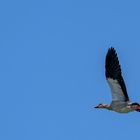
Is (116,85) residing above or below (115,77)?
below

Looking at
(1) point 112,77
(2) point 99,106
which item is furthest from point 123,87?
(2) point 99,106

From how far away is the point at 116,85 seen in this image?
35312mm

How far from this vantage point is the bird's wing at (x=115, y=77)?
35281 mm

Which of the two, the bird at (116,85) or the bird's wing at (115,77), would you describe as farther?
the bird's wing at (115,77)

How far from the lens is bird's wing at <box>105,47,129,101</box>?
116ft

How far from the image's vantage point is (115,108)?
3584 centimetres

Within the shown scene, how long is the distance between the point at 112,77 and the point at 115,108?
5.52 feet

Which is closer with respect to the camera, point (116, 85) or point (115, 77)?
point (116, 85)

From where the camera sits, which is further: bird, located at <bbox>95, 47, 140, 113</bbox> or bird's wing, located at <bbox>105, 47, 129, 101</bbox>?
bird's wing, located at <bbox>105, 47, 129, 101</bbox>

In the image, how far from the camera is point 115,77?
35594 mm

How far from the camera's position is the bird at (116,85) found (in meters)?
35.1

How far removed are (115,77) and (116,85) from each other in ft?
1.66

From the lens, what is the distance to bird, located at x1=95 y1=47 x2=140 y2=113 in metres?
35.1

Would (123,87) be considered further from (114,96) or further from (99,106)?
(99,106)
